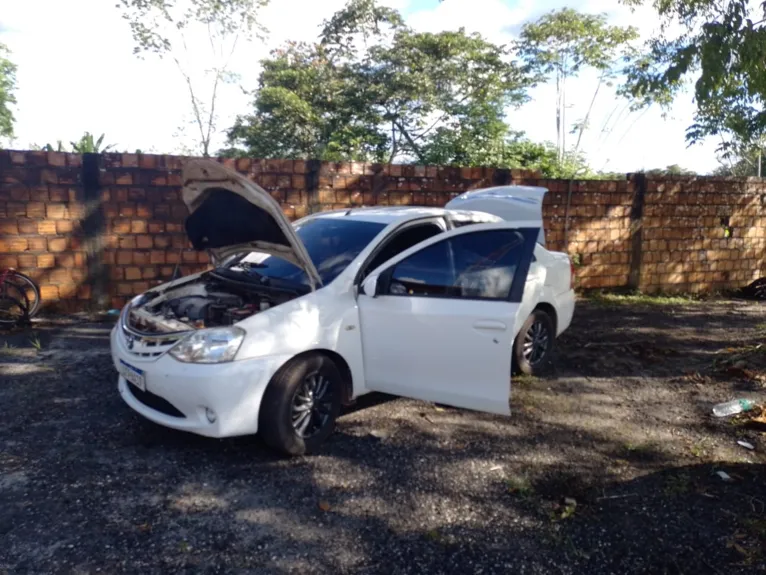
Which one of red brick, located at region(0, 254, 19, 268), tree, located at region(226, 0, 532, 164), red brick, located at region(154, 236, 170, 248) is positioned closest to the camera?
red brick, located at region(0, 254, 19, 268)

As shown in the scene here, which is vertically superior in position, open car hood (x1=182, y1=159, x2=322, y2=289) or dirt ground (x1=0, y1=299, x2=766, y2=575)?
open car hood (x1=182, y1=159, x2=322, y2=289)

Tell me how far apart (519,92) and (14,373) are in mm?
12175

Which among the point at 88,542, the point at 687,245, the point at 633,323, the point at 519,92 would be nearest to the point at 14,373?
the point at 88,542

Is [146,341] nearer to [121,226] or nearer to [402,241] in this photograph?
[402,241]

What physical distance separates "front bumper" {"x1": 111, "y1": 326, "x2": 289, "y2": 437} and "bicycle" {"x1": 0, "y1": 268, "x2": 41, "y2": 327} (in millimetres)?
4258

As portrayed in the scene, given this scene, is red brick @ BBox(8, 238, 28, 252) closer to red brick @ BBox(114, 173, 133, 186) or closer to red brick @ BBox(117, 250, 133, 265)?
red brick @ BBox(117, 250, 133, 265)

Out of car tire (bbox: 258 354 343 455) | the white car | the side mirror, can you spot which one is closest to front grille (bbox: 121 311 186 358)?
the white car

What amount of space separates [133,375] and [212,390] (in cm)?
73

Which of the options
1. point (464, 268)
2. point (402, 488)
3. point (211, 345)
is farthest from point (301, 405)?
point (464, 268)

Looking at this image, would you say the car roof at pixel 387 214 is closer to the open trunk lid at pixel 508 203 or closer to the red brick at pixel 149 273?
the open trunk lid at pixel 508 203

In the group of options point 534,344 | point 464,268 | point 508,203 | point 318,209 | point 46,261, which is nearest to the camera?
point 464,268

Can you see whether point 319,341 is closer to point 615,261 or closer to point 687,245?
point 615,261

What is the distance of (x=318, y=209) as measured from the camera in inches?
335

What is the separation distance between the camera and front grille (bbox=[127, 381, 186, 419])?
375cm
